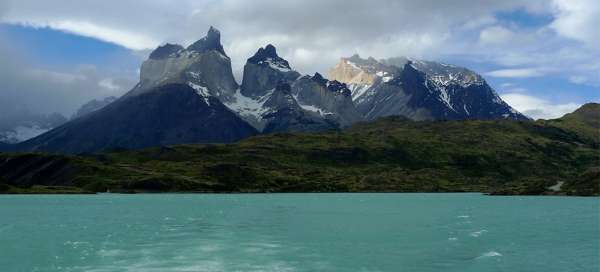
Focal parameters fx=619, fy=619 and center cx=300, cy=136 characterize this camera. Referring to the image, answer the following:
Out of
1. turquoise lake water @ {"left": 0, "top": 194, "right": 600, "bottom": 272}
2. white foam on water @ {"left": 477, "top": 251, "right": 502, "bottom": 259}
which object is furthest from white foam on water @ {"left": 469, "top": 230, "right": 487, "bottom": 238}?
white foam on water @ {"left": 477, "top": 251, "right": 502, "bottom": 259}

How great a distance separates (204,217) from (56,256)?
72415 mm

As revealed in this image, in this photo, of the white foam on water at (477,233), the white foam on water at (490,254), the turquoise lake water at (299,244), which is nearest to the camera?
the turquoise lake water at (299,244)

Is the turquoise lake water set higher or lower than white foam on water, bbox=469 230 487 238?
lower

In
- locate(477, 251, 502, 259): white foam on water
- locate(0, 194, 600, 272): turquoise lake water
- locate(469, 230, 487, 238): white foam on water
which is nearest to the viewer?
locate(0, 194, 600, 272): turquoise lake water

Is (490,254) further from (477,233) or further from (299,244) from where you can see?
(477,233)

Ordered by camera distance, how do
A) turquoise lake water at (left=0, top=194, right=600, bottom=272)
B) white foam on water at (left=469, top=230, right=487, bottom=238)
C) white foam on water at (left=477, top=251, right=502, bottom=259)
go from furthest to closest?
white foam on water at (left=469, top=230, right=487, bottom=238)
white foam on water at (left=477, top=251, right=502, bottom=259)
turquoise lake water at (left=0, top=194, right=600, bottom=272)

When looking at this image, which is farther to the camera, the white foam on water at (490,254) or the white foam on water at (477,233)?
the white foam on water at (477,233)

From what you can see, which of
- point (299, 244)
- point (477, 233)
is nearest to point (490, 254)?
point (299, 244)

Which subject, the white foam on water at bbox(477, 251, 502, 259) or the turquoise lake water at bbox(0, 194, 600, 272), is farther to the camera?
the white foam on water at bbox(477, 251, 502, 259)

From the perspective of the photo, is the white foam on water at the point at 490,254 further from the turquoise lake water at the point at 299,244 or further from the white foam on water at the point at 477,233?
the white foam on water at the point at 477,233

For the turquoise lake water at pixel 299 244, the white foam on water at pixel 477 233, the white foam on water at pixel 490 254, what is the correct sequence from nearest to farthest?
the turquoise lake water at pixel 299 244
the white foam on water at pixel 490 254
the white foam on water at pixel 477 233

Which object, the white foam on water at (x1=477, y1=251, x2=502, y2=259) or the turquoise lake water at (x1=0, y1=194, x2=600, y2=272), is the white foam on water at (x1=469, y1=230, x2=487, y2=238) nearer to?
the turquoise lake water at (x1=0, y1=194, x2=600, y2=272)

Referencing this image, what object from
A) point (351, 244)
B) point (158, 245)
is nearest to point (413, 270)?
point (351, 244)

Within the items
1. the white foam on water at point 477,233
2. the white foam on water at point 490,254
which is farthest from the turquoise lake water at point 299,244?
the white foam on water at point 477,233
